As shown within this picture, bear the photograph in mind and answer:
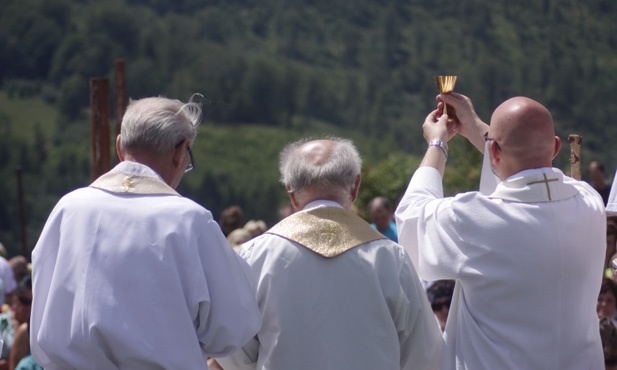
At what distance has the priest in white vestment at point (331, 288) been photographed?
3.52 m

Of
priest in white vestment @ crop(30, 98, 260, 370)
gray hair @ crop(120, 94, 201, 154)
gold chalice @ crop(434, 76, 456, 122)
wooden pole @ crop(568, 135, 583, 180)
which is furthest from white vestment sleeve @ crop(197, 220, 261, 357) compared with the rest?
wooden pole @ crop(568, 135, 583, 180)

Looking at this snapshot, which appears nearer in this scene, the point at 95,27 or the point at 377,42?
the point at 95,27

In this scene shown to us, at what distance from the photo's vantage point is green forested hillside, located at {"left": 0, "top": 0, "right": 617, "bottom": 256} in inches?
2475

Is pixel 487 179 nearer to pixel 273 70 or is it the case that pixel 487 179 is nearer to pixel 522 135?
pixel 522 135

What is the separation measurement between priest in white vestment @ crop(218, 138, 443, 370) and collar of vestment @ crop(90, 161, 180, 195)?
44 centimetres

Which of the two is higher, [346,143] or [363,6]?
[346,143]

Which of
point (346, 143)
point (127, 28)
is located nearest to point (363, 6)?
point (127, 28)

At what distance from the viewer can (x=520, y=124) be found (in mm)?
3463

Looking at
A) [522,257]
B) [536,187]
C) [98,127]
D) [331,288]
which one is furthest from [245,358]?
[98,127]

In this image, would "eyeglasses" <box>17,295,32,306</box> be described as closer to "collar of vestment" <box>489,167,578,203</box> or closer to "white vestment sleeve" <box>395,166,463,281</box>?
"white vestment sleeve" <box>395,166,463,281</box>

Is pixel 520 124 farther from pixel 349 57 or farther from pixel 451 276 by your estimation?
pixel 349 57

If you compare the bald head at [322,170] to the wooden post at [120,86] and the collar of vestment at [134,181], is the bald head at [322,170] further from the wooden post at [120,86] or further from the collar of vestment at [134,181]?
the wooden post at [120,86]

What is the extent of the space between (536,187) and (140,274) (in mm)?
1310

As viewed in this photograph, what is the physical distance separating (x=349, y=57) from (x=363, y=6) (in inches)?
238
